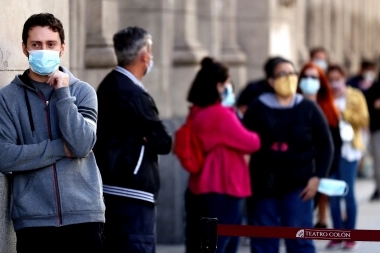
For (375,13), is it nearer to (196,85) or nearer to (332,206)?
(332,206)

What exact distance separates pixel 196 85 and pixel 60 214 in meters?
3.19

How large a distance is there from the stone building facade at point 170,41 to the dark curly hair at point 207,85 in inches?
39.4

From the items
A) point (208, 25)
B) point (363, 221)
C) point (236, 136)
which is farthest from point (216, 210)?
point (208, 25)

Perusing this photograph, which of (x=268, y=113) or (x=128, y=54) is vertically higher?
(x=128, y=54)

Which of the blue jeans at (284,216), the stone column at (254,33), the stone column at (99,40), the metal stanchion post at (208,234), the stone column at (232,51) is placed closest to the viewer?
the metal stanchion post at (208,234)

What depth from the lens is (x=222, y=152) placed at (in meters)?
8.66

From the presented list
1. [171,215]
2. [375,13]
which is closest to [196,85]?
[171,215]

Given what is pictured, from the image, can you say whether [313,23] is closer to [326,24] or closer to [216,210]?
[326,24]

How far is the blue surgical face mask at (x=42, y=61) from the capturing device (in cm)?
574

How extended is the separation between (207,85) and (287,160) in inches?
33.7

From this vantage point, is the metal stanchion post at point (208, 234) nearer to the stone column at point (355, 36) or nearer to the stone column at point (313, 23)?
the stone column at point (313, 23)

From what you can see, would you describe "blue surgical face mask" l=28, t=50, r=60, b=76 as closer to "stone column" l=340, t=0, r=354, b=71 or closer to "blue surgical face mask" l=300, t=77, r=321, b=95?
"blue surgical face mask" l=300, t=77, r=321, b=95

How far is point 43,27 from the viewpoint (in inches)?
229

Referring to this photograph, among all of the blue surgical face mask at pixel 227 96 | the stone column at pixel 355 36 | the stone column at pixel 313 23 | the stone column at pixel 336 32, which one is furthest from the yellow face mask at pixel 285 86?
the stone column at pixel 355 36
